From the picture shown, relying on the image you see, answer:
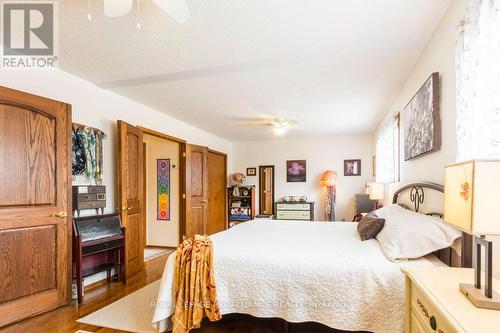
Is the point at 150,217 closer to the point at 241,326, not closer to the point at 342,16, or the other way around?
the point at 241,326

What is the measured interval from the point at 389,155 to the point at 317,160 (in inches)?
106

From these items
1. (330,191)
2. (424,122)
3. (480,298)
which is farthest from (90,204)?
(330,191)

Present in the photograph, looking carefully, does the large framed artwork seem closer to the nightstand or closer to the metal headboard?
the metal headboard

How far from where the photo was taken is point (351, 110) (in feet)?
14.4

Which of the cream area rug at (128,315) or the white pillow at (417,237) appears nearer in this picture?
the white pillow at (417,237)

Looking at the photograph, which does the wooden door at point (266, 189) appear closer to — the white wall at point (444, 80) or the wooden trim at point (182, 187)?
the wooden trim at point (182, 187)

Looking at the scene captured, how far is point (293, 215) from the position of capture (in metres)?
6.46

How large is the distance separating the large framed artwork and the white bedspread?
98 cm

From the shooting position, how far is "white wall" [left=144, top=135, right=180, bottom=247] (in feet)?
17.4

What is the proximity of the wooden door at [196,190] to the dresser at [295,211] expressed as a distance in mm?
1895

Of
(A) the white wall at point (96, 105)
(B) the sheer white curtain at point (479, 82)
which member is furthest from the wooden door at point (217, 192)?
(B) the sheer white curtain at point (479, 82)

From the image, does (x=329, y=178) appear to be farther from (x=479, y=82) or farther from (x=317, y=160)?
(x=479, y=82)

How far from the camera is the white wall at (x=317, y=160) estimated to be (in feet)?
21.2

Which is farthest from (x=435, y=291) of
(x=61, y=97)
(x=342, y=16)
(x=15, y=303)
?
(x=61, y=97)
